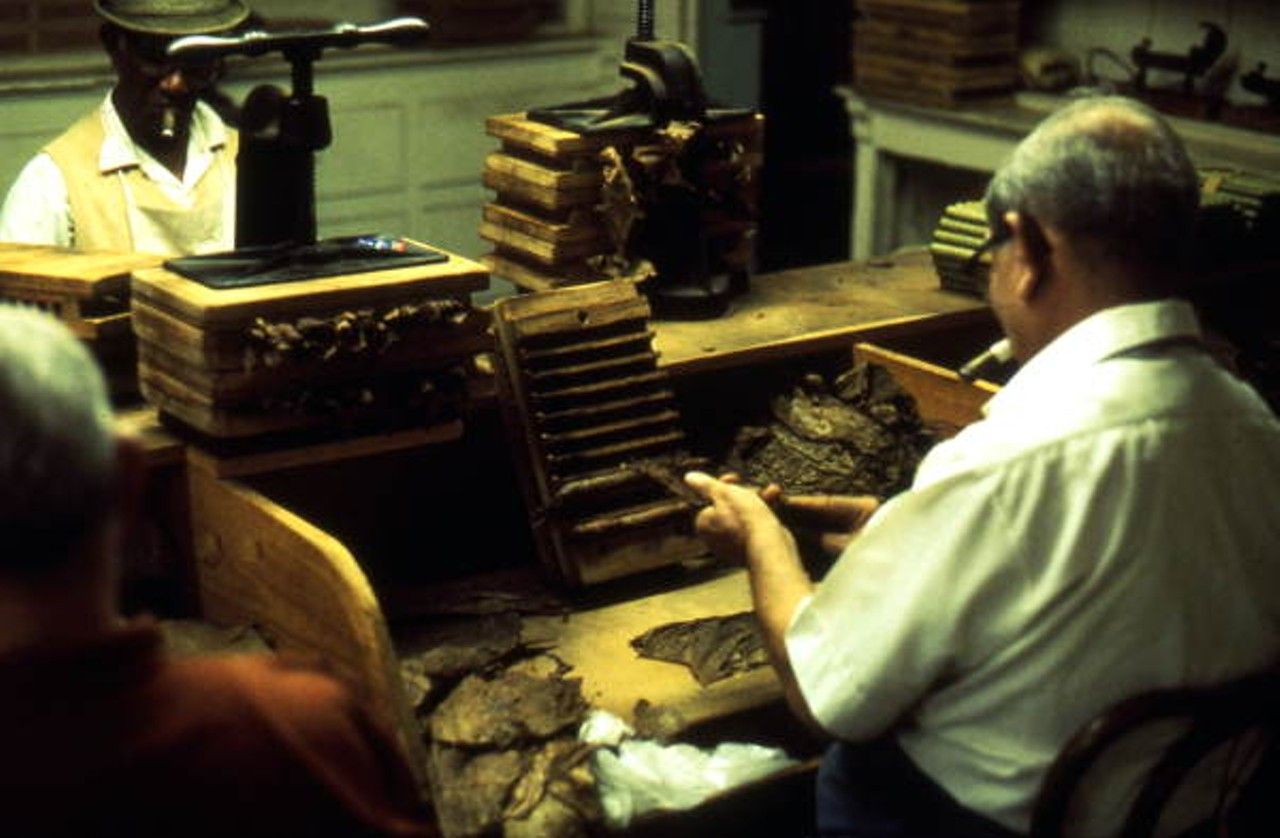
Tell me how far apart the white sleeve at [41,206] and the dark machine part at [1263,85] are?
4.23m

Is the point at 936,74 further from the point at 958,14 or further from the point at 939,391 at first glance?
the point at 939,391

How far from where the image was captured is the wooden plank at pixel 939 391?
11.2 feet

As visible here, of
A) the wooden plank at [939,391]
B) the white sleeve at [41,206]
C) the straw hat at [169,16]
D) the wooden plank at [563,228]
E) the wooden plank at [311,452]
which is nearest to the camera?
the wooden plank at [311,452]

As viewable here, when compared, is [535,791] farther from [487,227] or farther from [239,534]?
[487,227]

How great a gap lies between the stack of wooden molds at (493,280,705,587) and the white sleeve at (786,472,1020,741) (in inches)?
34.7

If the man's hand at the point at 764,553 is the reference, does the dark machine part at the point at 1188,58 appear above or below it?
above

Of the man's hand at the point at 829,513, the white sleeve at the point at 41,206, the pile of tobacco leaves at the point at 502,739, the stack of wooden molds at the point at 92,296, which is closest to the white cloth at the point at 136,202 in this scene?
the white sleeve at the point at 41,206

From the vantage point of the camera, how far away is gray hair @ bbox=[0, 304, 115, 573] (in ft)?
4.74

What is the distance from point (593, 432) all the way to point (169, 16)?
1.81 meters

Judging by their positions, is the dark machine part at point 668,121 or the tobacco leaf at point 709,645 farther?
the dark machine part at point 668,121

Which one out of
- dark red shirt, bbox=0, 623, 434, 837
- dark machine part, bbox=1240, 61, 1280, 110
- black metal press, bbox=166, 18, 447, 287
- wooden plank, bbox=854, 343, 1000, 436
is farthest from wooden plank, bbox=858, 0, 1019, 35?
dark red shirt, bbox=0, 623, 434, 837

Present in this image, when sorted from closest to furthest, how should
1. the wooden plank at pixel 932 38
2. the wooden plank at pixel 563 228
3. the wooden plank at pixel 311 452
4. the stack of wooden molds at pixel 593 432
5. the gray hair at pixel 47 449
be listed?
the gray hair at pixel 47 449 < the wooden plank at pixel 311 452 < the stack of wooden molds at pixel 593 432 < the wooden plank at pixel 563 228 < the wooden plank at pixel 932 38

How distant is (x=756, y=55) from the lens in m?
7.95

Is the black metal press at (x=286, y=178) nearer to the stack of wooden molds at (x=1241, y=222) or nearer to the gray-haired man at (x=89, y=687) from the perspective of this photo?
the gray-haired man at (x=89, y=687)
